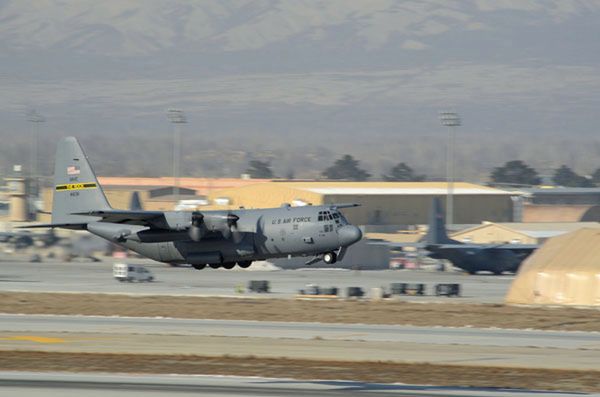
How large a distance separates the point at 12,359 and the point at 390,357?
17781mm

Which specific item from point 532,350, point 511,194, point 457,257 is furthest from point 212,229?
point 511,194

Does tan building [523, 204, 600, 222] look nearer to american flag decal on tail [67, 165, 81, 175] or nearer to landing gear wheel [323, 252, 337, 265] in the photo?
landing gear wheel [323, 252, 337, 265]

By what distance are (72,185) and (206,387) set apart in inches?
865

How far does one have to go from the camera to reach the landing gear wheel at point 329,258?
52638 millimetres

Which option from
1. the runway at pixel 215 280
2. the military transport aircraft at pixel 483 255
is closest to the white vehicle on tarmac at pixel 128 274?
the runway at pixel 215 280

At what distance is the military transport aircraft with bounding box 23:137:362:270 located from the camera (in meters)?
54.1

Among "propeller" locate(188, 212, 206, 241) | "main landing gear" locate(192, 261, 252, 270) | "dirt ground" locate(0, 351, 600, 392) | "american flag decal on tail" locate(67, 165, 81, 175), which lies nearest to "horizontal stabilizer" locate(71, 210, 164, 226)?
"propeller" locate(188, 212, 206, 241)

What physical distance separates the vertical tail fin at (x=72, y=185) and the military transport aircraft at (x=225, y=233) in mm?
188

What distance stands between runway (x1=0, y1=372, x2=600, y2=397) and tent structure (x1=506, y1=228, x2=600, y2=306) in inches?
1511

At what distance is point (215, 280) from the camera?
105500 millimetres

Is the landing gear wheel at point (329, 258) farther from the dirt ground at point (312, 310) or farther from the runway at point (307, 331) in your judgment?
the dirt ground at point (312, 310)

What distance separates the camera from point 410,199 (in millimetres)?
151000

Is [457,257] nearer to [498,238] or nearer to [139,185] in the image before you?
[498,238]

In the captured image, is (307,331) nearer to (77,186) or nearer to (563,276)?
(77,186)
